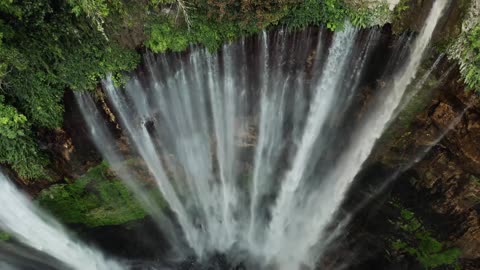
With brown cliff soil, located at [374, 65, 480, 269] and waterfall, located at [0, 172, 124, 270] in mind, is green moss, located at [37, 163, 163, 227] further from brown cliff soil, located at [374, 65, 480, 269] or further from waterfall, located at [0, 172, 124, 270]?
brown cliff soil, located at [374, 65, 480, 269]

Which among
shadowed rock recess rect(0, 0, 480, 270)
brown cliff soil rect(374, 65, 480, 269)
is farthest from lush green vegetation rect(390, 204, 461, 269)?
brown cliff soil rect(374, 65, 480, 269)

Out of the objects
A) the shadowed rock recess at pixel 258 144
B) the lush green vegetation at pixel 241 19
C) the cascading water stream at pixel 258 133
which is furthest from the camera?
the cascading water stream at pixel 258 133

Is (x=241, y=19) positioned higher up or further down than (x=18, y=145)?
higher up

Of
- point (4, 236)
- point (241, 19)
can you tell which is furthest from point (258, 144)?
point (4, 236)

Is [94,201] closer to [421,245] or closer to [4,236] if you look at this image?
[4,236]

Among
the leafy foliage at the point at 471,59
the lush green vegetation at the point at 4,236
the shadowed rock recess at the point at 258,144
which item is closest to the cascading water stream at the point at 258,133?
the shadowed rock recess at the point at 258,144

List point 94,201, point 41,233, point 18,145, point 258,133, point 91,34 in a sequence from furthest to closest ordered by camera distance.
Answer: point 94,201, point 41,233, point 258,133, point 18,145, point 91,34

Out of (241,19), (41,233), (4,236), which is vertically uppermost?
(241,19)

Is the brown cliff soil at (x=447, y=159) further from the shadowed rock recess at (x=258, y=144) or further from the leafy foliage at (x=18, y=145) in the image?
the leafy foliage at (x=18, y=145)
